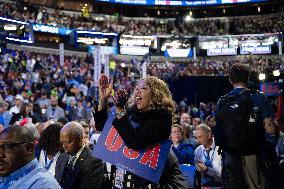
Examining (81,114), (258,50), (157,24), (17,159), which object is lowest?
(81,114)

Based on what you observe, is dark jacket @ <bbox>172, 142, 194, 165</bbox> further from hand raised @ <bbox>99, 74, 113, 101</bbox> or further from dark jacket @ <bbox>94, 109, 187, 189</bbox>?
dark jacket @ <bbox>94, 109, 187, 189</bbox>

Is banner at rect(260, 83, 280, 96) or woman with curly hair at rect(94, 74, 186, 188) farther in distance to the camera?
banner at rect(260, 83, 280, 96)

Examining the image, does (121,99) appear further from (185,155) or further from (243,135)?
(185,155)

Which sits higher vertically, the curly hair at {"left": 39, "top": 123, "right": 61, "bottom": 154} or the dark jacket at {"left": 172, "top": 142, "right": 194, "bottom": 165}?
the curly hair at {"left": 39, "top": 123, "right": 61, "bottom": 154}

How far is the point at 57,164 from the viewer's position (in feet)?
13.4

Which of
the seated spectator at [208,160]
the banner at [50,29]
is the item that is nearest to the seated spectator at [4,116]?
the seated spectator at [208,160]

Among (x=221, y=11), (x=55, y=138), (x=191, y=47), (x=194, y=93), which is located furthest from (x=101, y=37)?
(x=55, y=138)

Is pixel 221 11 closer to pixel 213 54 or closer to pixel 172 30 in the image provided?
pixel 172 30

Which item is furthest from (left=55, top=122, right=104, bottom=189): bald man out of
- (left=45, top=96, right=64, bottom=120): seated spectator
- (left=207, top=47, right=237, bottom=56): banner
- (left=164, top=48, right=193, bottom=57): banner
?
(left=207, top=47, right=237, bottom=56): banner

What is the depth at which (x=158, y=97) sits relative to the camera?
10.2ft

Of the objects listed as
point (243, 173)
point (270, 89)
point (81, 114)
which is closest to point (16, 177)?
point (243, 173)

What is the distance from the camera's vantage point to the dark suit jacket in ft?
12.8

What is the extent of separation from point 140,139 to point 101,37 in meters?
31.4

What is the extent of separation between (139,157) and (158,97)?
0.45 m
